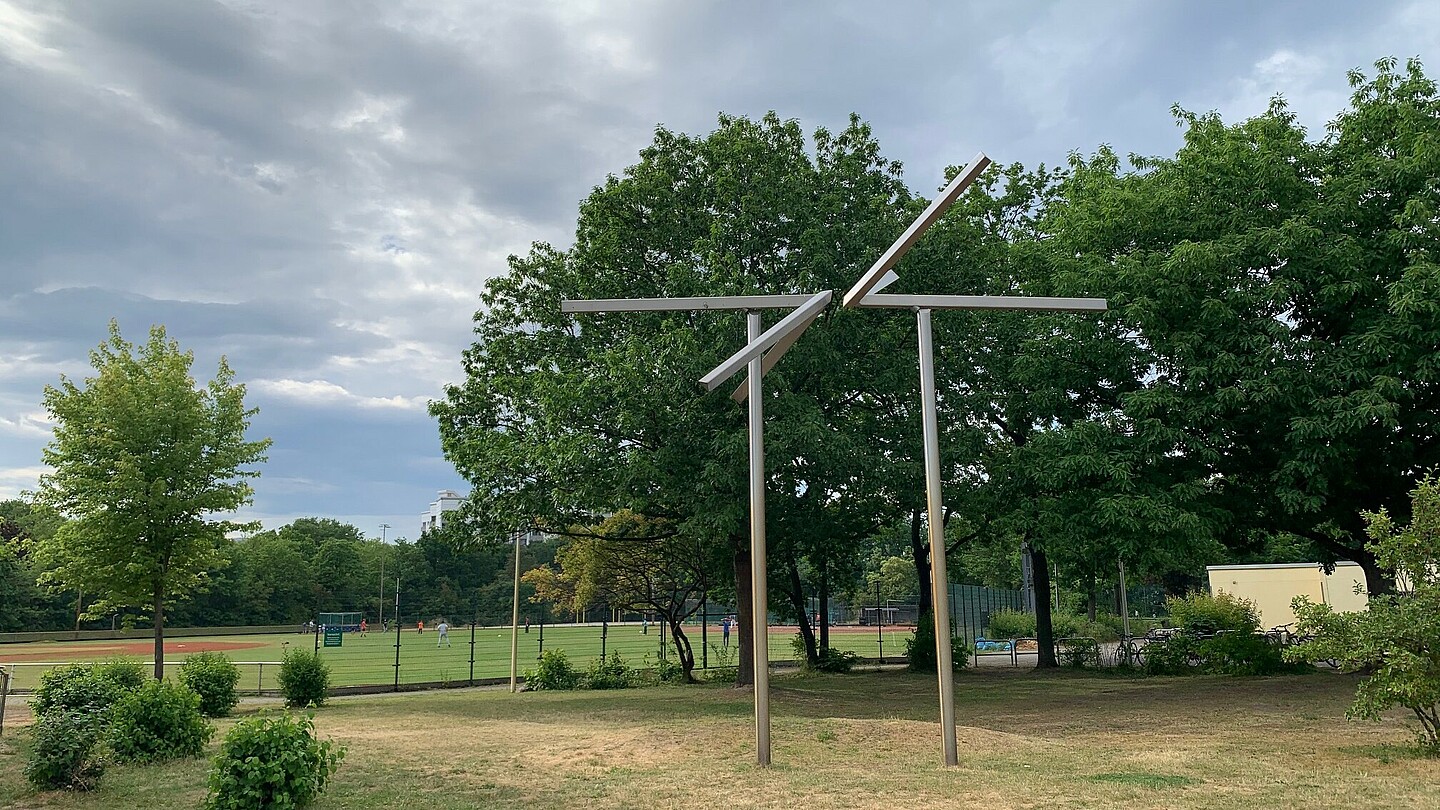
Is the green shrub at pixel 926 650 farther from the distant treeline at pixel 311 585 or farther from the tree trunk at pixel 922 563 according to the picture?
the distant treeline at pixel 311 585

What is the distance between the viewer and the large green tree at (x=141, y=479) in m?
17.9

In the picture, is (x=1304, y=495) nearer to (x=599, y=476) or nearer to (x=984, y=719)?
(x=984, y=719)

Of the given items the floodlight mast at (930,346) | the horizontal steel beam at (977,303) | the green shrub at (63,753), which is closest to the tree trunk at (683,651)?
the floodlight mast at (930,346)

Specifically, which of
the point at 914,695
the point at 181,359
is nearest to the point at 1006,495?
the point at 914,695

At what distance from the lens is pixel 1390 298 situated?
15.7 meters

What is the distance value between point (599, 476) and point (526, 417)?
4054 millimetres

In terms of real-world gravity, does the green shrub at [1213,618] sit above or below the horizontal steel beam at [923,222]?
below

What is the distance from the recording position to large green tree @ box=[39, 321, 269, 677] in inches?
705

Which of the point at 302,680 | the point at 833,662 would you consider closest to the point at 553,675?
the point at 302,680

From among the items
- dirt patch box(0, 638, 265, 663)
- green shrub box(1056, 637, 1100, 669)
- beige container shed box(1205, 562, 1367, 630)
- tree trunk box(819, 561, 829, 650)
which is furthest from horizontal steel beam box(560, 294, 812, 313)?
beige container shed box(1205, 562, 1367, 630)

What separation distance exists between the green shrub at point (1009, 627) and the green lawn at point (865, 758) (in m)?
26.5

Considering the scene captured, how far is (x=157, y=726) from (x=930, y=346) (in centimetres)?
918

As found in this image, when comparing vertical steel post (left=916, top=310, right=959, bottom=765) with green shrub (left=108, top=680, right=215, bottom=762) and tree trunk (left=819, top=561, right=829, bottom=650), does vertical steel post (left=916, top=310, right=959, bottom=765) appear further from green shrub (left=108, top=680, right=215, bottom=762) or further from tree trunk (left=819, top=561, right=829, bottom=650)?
tree trunk (left=819, top=561, right=829, bottom=650)

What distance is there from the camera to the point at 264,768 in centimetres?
731
